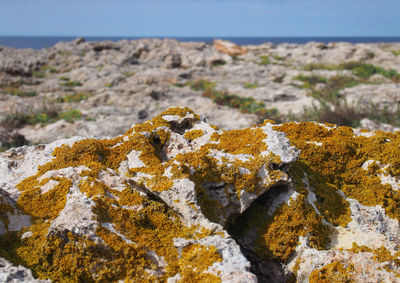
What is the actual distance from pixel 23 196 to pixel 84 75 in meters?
24.9

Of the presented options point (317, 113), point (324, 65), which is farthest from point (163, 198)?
point (324, 65)

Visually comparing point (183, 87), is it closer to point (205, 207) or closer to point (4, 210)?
point (205, 207)

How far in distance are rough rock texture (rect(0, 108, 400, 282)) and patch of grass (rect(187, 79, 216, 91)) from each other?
60.5 feet

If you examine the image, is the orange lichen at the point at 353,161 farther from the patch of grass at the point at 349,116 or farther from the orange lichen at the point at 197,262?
the patch of grass at the point at 349,116

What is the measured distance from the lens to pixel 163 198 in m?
3.92

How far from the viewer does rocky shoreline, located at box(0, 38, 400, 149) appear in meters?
15.9

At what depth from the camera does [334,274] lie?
3.46m

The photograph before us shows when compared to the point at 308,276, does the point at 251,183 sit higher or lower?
higher

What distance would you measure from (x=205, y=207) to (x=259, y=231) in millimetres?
838

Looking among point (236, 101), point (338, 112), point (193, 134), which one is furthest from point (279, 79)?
point (193, 134)

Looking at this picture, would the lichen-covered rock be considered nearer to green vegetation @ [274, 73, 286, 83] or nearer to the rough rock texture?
the rough rock texture

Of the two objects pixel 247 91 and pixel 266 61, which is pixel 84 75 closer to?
pixel 247 91

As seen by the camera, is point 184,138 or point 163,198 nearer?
point 163,198

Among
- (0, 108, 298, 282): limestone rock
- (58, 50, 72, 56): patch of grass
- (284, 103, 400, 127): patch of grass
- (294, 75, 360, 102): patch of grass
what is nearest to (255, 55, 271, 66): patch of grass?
(294, 75, 360, 102): patch of grass
